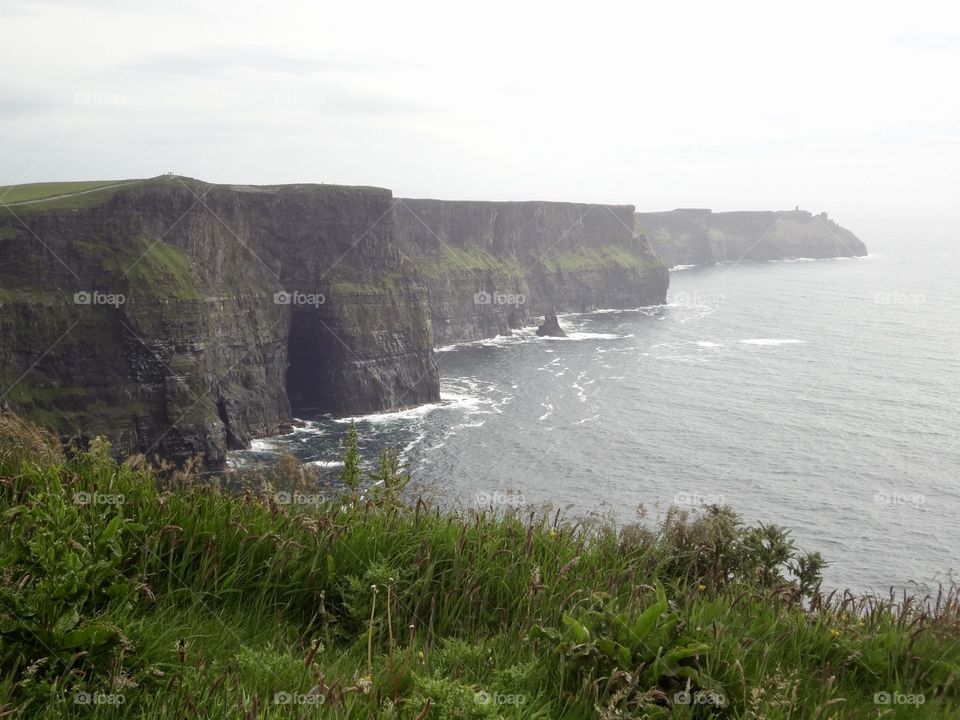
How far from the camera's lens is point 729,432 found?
81.6m

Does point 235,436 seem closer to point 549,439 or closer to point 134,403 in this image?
point 134,403

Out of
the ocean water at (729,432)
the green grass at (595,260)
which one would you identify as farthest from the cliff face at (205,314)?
the green grass at (595,260)

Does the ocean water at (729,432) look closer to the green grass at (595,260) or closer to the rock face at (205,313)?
the rock face at (205,313)

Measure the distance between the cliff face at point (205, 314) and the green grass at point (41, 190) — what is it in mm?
7087

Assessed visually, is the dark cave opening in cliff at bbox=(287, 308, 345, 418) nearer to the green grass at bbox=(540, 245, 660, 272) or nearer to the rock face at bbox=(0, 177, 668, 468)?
the rock face at bbox=(0, 177, 668, 468)

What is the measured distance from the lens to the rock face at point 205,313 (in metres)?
70.6

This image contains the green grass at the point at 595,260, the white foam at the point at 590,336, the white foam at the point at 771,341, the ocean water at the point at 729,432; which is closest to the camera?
the ocean water at the point at 729,432

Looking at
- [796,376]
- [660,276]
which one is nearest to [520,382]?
[796,376]

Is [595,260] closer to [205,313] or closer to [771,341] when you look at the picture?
[771,341]

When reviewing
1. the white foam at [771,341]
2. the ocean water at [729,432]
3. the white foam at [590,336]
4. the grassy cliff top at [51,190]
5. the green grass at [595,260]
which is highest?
the grassy cliff top at [51,190]

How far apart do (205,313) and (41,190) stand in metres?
24.3

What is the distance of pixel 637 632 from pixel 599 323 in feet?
536

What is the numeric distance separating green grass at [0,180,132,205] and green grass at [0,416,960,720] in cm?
8455

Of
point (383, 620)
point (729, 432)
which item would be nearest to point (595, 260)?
point (729, 432)
